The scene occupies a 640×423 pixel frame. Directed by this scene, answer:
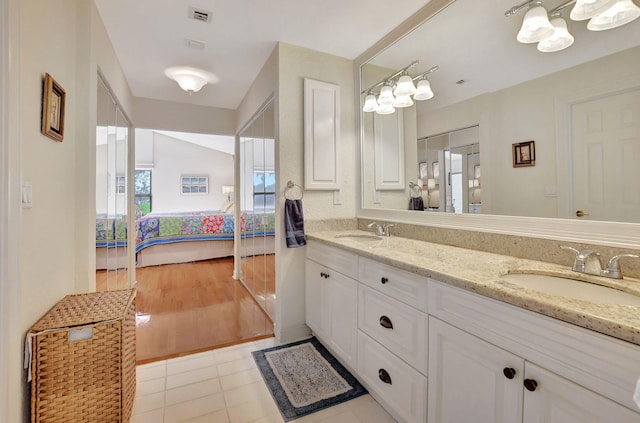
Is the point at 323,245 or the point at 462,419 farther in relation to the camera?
the point at 323,245

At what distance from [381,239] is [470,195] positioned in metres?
0.67

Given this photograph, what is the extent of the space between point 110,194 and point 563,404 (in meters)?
2.98

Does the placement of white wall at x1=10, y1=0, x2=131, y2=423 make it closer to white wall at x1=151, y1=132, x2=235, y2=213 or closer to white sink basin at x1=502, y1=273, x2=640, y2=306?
white sink basin at x1=502, y1=273, x2=640, y2=306

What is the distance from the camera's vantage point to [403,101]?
218 centimetres

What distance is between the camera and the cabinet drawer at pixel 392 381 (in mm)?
1275

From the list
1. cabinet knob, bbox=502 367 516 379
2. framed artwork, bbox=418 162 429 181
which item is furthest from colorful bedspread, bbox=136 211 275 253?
cabinet knob, bbox=502 367 516 379

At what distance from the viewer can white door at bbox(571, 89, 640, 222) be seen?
111 cm

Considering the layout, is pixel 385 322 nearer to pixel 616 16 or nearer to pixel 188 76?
pixel 616 16

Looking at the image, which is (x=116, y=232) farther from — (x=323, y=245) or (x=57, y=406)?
(x=323, y=245)

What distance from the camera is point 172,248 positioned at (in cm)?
505

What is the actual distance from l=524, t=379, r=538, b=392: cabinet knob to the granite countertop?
21 cm

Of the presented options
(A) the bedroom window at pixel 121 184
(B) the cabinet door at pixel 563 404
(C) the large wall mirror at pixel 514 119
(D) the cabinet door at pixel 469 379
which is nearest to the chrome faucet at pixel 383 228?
(C) the large wall mirror at pixel 514 119

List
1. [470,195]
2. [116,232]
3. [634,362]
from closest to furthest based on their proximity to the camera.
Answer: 1. [634,362]
2. [470,195]
3. [116,232]

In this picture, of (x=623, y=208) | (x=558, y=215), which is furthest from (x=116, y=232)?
(x=623, y=208)
